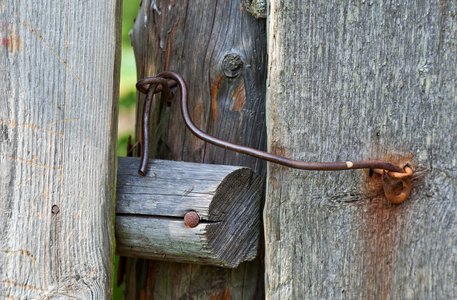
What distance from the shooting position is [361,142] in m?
0.94

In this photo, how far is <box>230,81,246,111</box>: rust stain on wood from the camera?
111 cm

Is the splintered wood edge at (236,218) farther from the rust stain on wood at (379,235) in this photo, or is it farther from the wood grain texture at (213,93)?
the rust stain on wood at (379,235)

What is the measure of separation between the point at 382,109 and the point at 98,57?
2.14 feet

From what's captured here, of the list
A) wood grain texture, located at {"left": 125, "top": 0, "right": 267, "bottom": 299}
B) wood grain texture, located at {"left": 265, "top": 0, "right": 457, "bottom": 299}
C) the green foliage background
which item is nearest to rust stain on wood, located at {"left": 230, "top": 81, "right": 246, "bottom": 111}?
wood grain texture, located at {"left": 125, "top": 0, "right": 267, "bottom": 299}

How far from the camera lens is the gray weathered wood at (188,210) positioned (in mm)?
994

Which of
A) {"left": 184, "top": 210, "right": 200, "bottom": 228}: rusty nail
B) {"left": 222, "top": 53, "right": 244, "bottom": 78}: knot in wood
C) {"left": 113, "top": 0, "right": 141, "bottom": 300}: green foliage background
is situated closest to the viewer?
{"left": 184, "top": 210, "right": 200, "bottom": 228}: rusty nail

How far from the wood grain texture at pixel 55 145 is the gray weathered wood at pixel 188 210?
0.10m

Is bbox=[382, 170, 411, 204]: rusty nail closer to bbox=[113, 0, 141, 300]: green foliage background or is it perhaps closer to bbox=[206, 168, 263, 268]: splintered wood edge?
bbox=[206, 168, 263, 268]: splintered wood edge

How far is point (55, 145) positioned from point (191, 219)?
35cm

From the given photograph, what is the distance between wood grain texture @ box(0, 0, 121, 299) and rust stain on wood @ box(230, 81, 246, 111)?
33cm

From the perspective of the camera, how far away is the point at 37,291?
871mm

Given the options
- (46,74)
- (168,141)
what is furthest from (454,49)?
(46,74)

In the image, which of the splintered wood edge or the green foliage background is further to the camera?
the green foliage background

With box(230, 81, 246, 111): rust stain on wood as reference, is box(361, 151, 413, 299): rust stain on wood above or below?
below
